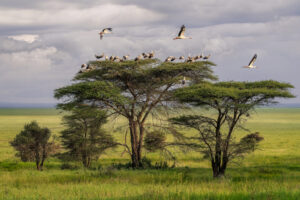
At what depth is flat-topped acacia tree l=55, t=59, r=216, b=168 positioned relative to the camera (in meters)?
28.5

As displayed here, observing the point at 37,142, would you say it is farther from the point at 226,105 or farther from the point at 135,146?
the point at 226,105

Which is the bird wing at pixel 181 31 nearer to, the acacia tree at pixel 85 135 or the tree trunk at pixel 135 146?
the acacia tree at pixel 85 135

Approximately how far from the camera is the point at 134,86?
101ft

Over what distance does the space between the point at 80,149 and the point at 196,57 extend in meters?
11.9

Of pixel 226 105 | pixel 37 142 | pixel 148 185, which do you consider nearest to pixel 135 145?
pixel 37 142

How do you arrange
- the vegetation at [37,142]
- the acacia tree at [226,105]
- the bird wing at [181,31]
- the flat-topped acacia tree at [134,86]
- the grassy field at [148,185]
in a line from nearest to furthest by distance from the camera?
the grassy field at [148,185] → the bird wing at [181,31] → the acacia tree at [226,105] → the flat-topped acacia tree at [134,86] → the vegetation at [37,142]

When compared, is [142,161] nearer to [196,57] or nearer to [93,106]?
[93,106]

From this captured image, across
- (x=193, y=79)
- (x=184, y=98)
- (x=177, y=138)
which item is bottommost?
(x=177, y=138)

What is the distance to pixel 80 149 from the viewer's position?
3225cm

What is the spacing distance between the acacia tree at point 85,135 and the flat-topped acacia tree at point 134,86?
1.01 metres

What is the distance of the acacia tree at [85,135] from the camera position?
97.0ft

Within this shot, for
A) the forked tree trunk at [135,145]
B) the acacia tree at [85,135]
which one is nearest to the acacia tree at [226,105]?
the forked tree trunk at [135,145]

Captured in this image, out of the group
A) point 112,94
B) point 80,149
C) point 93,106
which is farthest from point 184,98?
point 80,149

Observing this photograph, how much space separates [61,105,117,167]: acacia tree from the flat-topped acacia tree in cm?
101
